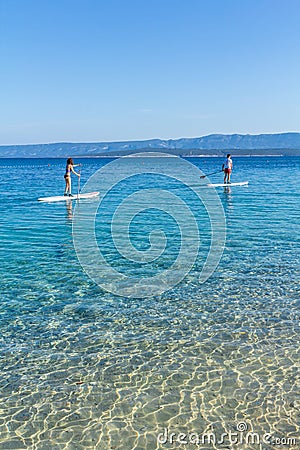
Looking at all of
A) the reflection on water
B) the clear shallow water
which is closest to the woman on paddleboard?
the reflection on water

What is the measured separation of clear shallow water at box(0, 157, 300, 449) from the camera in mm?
6348

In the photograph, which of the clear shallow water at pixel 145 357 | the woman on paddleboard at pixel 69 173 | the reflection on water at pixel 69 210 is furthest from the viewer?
the woman on paddleboard at pixel 69 173

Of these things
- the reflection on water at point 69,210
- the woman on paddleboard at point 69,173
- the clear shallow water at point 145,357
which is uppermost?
the woman on paddleboard at point 69,173

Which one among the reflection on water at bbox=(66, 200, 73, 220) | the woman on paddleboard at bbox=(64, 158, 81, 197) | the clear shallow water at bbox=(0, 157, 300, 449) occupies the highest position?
the woman on paddleboard at bbox=(64, 158, 81, 197)

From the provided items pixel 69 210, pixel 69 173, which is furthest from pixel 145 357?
pixel 69 173

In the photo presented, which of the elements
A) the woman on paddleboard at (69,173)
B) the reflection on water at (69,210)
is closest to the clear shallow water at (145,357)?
the reflection on water at (69,210)

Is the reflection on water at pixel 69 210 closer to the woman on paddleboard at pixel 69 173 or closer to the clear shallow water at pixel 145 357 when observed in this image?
the woman on paddleboard at pixel 69 173

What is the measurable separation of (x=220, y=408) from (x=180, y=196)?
32354 mm

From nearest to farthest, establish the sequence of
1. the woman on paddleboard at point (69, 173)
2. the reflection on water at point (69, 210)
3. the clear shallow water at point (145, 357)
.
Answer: the clear shallow water at point (145, 357) < the reflection on water at point (69, 210) < the woman on paddleboard at point (69, 173)

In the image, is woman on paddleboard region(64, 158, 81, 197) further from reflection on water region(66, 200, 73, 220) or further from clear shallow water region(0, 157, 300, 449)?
clear shallow water region(0, 157, 300, 449)

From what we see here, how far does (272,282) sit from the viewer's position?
12.3m

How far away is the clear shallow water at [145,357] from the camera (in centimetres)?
635

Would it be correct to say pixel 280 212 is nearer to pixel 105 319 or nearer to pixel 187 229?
pixel 187 229

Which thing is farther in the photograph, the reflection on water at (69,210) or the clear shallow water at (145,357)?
the reflection on water at (69,210)
